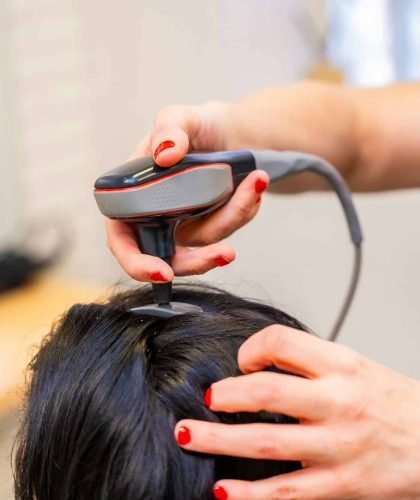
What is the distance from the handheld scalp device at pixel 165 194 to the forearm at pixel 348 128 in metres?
0.22

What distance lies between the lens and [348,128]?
958mm

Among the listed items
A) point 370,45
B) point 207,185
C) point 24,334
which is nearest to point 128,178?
point 207,185

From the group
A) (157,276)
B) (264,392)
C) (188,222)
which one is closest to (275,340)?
(264,392)

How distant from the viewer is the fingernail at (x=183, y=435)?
0.48 m

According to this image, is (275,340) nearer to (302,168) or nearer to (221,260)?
(221,260)

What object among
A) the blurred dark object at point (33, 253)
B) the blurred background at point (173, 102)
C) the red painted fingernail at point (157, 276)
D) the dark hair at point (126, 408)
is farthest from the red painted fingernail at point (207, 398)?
the blurred dark object at point (33, 253)

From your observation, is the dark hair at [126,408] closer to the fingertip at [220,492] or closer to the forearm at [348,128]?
the fingertip at [220,492]

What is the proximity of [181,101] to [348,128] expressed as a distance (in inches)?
30.2

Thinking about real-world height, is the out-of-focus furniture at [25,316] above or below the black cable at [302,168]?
below

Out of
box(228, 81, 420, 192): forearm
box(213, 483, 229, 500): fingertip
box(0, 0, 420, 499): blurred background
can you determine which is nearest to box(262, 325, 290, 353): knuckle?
box(213, 483, 229, 500): fingertip

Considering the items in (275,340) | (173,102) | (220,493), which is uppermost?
(173,102)

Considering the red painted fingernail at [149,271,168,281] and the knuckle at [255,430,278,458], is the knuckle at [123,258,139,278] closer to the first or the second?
the red painted fingernail at [149,271,168,281]

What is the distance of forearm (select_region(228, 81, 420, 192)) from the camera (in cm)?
90

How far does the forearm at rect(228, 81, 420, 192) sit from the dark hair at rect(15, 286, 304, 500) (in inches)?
13.9
